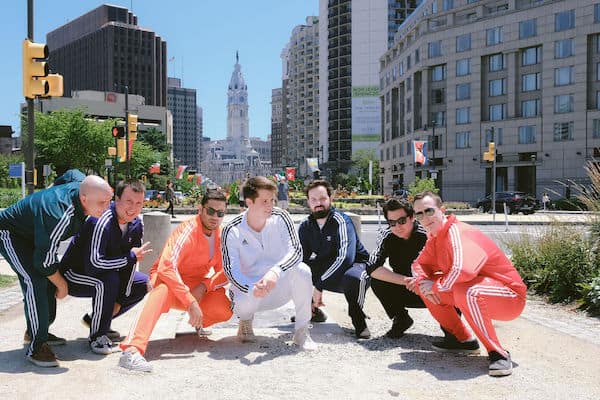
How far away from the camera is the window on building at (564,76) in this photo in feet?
181

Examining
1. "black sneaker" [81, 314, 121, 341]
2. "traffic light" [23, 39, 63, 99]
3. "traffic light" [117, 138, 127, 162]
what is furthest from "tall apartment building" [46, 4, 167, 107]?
"black sneaker" [81, 314, 121, 341]

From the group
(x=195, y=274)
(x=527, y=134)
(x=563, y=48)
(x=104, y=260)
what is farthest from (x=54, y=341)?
(x=527, y=134)

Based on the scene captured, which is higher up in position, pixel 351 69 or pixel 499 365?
pixel 351 69

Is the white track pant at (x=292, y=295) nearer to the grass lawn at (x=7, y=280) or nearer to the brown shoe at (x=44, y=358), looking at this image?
the brown shoe at (x=44, y=358)

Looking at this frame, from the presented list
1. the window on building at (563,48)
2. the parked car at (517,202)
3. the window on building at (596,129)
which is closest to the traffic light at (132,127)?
the parked car at (517,202)

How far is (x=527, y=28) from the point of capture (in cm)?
5847

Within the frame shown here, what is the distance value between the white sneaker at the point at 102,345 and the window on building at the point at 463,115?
62.7 m

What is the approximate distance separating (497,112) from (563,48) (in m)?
9.10

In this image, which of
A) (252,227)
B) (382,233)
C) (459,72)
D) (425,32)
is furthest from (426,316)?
(425,32)

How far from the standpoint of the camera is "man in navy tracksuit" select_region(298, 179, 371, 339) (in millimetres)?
5481

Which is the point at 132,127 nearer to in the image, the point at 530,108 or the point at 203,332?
the point at 203,332

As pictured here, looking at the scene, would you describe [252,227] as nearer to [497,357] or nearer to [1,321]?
[497,357]

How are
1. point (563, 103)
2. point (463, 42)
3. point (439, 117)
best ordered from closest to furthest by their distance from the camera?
1. point (563, 103)
2. point (463, 42)
3. point (439, 117)

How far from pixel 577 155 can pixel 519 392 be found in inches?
2245
